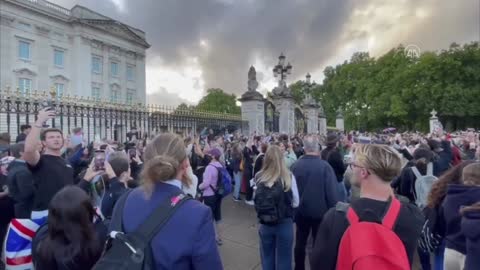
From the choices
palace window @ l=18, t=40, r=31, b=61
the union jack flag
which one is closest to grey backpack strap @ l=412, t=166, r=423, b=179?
the union jack flag

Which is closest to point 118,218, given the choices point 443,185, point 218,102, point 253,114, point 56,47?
point 443,185

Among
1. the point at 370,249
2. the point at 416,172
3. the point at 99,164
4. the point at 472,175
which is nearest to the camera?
the point at 370,249

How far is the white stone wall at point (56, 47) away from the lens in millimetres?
30500

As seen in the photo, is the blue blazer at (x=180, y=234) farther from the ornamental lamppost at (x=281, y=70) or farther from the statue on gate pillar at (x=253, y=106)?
the ornamental lamppost at (x=281, y=70)

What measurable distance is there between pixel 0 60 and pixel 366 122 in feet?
141

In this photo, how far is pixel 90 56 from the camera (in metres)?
37.4

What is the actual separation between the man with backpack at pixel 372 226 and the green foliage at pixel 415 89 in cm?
3785

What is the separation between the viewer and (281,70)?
1716 centimetres

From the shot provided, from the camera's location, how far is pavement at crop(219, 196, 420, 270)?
195 inches

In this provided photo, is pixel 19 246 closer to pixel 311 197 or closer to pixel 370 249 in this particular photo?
pixel 370 249

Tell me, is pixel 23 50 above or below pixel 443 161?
above

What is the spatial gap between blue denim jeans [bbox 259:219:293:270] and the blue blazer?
2.27 m

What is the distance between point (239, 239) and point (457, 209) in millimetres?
4080

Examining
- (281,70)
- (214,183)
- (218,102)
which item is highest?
(218,102)
